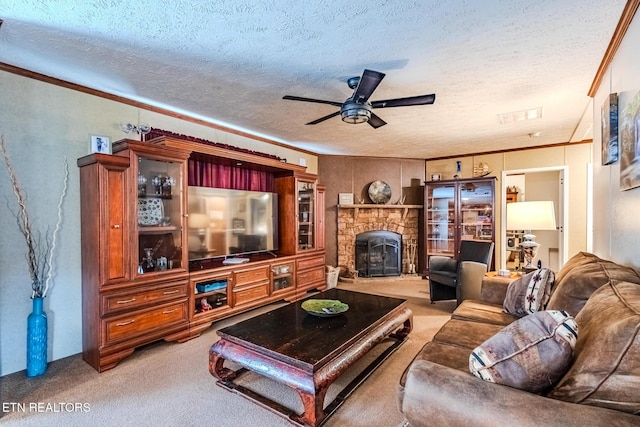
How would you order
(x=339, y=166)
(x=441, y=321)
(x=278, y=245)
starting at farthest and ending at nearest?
(x=339, y=166), (x=278, y=245), (x=441, y=321)

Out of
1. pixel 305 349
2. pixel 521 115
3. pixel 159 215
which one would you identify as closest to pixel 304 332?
pixel 305 349

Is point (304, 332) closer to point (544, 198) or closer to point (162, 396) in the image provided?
point (162, 396)

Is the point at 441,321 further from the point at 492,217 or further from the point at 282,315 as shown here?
the point at 492,217

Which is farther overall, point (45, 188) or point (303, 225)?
point (303, 225)

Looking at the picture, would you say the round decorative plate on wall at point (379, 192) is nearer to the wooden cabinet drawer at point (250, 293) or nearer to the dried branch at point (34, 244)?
the wooden cabinet drawer at point (250, 293)

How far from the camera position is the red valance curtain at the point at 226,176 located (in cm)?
365

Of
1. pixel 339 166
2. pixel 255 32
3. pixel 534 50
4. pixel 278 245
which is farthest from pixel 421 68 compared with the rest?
pixel 339 166

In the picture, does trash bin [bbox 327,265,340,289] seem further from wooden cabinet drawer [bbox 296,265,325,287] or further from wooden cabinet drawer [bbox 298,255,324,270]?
wooden cabinet drawer [bbox 298,255,324,270]

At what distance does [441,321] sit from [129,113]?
3951mm

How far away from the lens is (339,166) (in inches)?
232

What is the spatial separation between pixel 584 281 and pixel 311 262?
10.8 ft

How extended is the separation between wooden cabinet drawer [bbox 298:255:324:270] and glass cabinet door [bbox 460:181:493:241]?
107 inches

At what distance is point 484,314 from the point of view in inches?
95.3

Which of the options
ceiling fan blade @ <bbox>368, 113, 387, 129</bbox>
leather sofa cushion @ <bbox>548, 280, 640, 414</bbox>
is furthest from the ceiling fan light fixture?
leather sofa cushion @ <bbox>548, 280, 640, 414</bbox>
